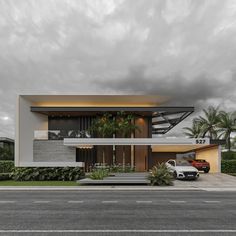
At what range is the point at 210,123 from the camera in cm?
5078

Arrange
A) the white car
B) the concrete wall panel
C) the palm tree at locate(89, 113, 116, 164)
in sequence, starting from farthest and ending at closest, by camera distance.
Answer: the concrete wall panel → the palm tree at locate(89, 113, 116, 164) → the white car

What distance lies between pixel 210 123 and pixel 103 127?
1153 inches

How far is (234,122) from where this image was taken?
151 ft

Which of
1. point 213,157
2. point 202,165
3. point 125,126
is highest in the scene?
point 125,126

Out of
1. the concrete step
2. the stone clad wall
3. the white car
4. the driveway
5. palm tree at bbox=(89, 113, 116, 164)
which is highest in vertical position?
palm tree at bbox=(89, 113, 116, 164)

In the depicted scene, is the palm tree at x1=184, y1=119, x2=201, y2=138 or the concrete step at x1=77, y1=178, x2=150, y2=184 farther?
the palm tree at x1=184, y1=119, x2=201, y2=138

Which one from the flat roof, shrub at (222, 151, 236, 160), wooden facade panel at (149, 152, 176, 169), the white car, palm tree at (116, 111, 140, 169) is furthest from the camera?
wooden facade panel at (149, 152, 176, 169)

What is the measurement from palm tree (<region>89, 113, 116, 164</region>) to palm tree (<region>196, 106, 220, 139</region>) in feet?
85.4

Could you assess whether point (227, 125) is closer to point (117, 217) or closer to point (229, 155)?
point (229, 155)

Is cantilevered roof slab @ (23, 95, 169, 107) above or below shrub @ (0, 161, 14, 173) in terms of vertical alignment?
above

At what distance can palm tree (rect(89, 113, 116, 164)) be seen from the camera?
28.1 metres

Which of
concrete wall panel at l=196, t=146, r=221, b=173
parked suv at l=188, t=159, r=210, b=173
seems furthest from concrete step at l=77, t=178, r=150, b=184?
concrete wall panel at l=196, t=146, r=221, b=173

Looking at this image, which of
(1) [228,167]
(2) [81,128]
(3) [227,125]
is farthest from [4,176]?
(3) [227,125]

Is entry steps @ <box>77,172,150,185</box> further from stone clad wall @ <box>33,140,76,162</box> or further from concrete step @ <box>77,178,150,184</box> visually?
stone clad wall @ <box>33,140,76,162</box>
